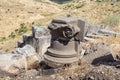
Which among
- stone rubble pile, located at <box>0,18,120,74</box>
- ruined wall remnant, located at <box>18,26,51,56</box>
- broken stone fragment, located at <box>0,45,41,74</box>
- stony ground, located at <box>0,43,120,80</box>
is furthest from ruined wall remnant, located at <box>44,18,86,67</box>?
ruined wall remnant, located at <box>18,26,51,56</box>

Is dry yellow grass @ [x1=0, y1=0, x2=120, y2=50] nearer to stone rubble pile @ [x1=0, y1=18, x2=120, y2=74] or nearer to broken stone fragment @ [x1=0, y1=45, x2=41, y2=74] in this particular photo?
stone rubble pile @ [x1=0, y1=18, x2=120, y2=74]

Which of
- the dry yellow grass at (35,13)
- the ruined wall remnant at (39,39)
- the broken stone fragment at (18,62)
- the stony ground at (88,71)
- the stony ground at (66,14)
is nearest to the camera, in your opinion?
the stony ground at (88,71)

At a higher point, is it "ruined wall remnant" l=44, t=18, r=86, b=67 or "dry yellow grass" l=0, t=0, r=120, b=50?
"ruined wall remnant" l=44, t=18, r=86, b=67

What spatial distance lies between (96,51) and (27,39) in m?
3.04

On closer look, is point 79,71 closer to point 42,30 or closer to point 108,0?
point 42,30

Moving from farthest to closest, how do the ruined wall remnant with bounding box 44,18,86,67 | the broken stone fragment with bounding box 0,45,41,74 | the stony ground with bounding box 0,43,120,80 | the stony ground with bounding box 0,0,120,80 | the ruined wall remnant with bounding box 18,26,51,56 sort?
the ruined wall remnant with bounding box 18,26,51,56, the ruined wall remnant with bounding box 44,18,86,67, the broken stone fragment with bounding box 0,45,41,74, the stony ground with bounding box 0,0,120,80, the stony ground with bounding box 0,43,120,80

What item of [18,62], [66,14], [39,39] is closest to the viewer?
[18,62]

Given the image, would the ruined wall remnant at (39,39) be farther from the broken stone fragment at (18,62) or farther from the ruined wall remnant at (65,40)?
the ruined wall remnant at (65,40)

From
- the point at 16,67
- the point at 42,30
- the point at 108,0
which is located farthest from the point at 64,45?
the point at 108,0

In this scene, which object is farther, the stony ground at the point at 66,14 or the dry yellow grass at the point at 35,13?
the dry yellow grass at the point at 35,13

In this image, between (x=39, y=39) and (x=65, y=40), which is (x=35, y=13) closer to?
(x=39, y=39)

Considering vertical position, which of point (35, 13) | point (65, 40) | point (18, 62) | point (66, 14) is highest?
point (65, 40)

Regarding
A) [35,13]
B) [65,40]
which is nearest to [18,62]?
[65,40]

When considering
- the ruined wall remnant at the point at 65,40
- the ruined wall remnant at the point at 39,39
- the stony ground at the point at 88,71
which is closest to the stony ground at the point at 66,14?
the stony ground at the point at 88,71
